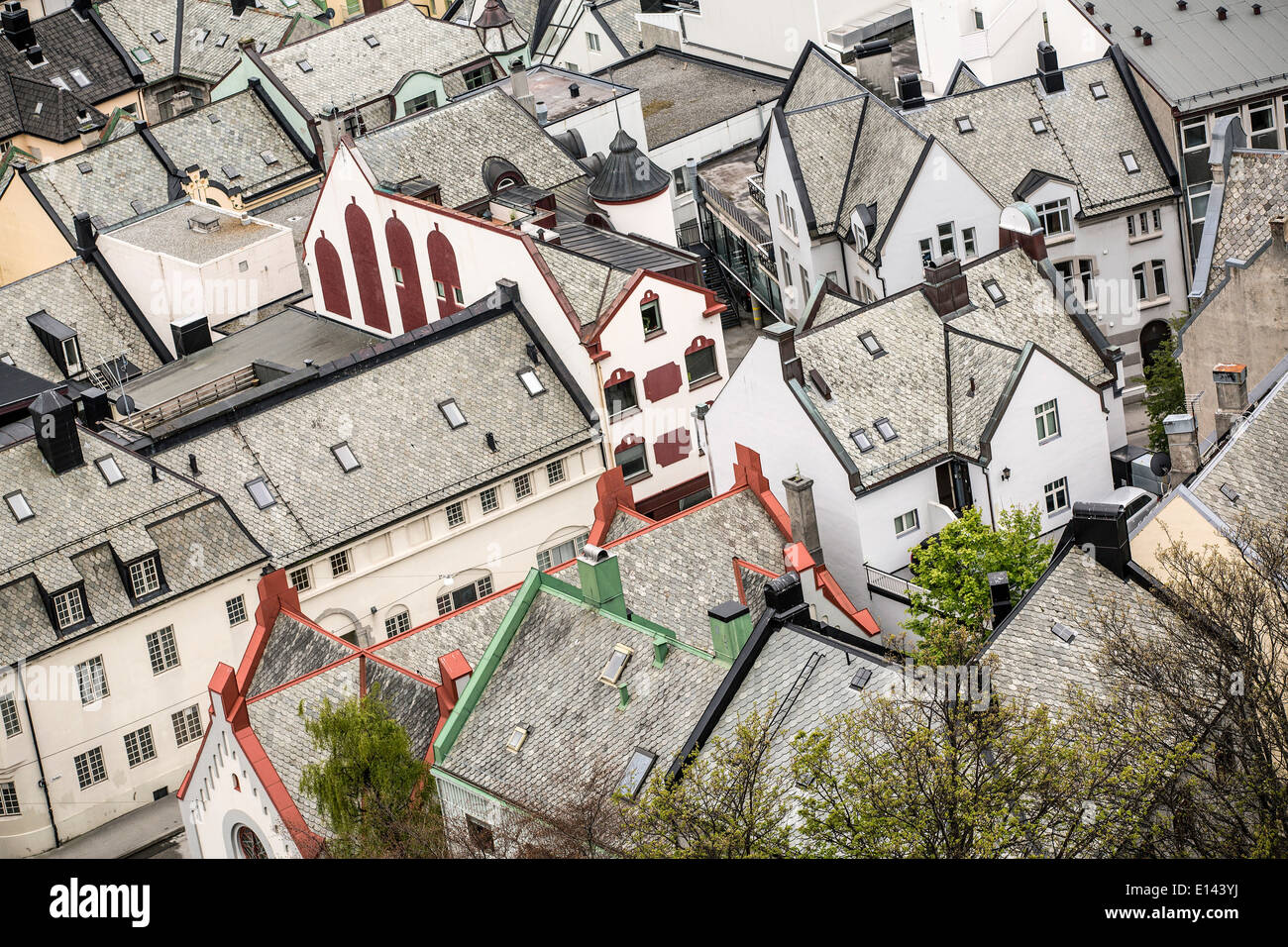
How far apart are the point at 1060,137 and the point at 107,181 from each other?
60.3 m

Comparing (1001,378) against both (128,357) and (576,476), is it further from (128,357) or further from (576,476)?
(128,357)

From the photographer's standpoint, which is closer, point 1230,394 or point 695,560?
point 695,560

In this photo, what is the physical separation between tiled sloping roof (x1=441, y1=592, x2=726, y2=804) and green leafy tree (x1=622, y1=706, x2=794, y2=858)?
8.81m

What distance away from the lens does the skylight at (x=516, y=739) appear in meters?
55.6

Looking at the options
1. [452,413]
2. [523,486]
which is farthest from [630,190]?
[523,486]

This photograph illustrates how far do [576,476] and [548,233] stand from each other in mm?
11910

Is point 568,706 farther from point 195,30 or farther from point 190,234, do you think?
point 195,30

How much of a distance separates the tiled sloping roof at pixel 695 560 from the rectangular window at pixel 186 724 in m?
18.1

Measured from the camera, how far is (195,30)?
152375mm

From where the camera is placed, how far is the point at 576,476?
273 feet

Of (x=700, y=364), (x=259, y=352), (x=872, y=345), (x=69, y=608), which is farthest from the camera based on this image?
(x=259, y=352)

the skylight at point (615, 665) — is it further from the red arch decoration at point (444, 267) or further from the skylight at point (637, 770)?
the red arch decoration at point (444, 267)

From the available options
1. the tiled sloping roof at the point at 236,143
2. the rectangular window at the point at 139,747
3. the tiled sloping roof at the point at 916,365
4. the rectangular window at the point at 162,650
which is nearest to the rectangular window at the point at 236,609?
the rectangular window at the point at 162,650

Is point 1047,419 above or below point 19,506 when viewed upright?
below
